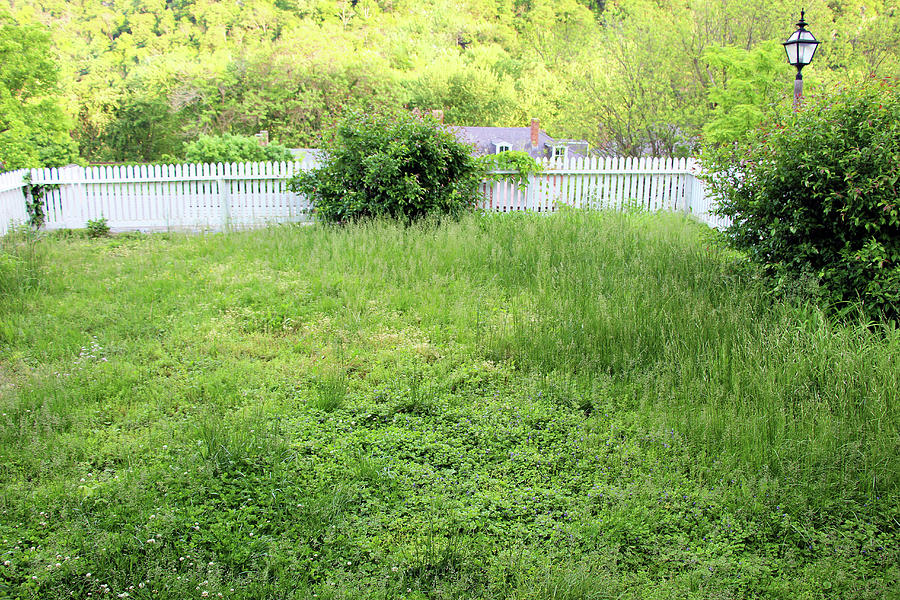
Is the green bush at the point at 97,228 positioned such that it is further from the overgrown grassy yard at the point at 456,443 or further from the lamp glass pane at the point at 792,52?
the lamp glass pane at the point at 792,52

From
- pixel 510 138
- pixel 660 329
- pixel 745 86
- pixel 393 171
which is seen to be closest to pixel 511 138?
pixel 510 138

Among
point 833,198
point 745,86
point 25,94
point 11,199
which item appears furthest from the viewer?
point 25,94

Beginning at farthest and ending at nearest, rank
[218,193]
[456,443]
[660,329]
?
[218,193] → [660,329] → [456,443]

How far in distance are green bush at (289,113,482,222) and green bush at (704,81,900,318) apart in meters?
5.74

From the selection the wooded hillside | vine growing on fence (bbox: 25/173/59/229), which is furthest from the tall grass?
vine growing on fence (bbox: 25/173/59/229)

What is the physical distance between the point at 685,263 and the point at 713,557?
455 centimetres

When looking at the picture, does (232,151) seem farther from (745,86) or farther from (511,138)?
(511,138)

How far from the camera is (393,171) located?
1094 centimetres

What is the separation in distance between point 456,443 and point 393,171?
756 cm

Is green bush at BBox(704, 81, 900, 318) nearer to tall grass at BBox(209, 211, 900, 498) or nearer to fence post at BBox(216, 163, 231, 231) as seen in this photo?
tall grass at BBox(209, 211, 900, 498)

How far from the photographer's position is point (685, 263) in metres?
7.11

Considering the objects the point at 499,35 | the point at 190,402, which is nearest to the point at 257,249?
the point at 190,402

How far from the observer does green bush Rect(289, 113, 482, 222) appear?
11055mm

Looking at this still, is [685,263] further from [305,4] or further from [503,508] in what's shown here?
[305,4]
